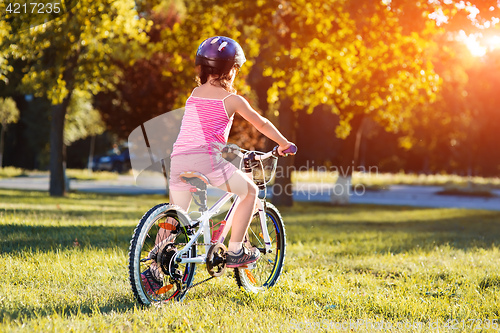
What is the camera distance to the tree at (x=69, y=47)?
11.7m

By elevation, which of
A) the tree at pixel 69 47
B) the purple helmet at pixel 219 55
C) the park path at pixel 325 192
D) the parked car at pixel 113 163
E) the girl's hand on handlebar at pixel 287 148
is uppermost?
the tree at pixel 69 47

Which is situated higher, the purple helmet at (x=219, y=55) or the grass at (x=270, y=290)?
the purple helmet at (x=219, y=55)

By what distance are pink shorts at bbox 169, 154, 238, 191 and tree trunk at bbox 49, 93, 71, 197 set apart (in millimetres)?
13129

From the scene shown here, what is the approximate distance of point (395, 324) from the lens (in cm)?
397

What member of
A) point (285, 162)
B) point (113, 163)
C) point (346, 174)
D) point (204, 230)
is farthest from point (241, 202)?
point (113, 163)

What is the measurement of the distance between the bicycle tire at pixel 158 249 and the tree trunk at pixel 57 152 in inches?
516

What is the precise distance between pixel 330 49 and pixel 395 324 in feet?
30.0

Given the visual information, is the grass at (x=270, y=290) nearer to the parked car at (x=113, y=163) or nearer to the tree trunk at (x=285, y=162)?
the tree trunk at (x=285, y=162)

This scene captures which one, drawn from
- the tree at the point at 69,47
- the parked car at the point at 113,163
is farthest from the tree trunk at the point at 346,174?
the parked car at the point at 113,163

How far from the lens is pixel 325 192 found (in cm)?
2714

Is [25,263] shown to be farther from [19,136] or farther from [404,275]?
[19,136]

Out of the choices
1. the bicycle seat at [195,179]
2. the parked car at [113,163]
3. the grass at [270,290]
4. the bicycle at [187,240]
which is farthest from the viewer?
the parked car at [113,163]

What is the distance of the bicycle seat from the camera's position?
4105 millimetres

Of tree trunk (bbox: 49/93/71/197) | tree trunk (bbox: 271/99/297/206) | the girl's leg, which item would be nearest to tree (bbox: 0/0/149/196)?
tree trunk (bbox: 49/93/71/197)
